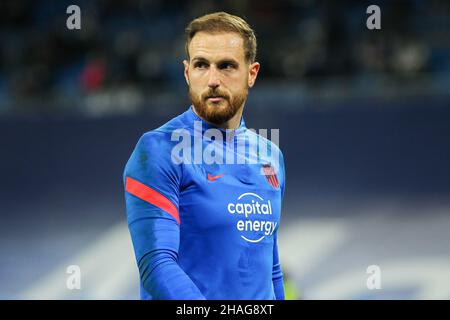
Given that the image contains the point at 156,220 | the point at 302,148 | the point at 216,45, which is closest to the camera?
the point at 156,220

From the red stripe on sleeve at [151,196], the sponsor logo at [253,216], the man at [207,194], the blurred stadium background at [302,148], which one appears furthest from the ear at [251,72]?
the blurred stadium background at [302,148]

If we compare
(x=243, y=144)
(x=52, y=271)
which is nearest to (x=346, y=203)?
(x=52, y=271)

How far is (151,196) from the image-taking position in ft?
8.69

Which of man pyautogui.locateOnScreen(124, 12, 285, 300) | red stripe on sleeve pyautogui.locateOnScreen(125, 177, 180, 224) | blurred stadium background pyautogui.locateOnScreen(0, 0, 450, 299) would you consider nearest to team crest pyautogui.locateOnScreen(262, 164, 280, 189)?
man pyautogui.locateOnScreen(124, 12, 285, 300)

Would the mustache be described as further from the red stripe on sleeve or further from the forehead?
the red stripe on sleeve

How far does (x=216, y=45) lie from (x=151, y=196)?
58cm

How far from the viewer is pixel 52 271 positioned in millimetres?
8070

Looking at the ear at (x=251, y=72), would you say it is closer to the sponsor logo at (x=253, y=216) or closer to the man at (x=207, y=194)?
the man at (x=207, y=194)

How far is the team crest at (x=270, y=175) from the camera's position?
121 inches

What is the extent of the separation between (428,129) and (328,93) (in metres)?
1.02

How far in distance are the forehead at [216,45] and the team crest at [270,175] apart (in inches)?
17.3

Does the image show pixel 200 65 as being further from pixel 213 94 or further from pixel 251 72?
pixel 251 72

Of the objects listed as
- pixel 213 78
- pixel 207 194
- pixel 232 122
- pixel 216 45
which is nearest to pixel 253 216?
pixel 207 194
